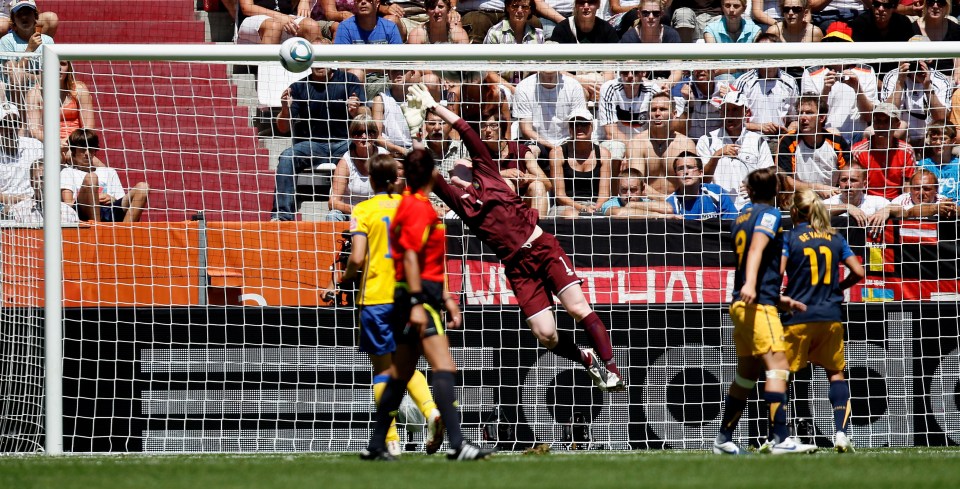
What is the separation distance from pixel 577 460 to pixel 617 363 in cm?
270

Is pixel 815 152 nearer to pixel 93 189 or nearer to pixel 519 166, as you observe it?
pixel 519 166

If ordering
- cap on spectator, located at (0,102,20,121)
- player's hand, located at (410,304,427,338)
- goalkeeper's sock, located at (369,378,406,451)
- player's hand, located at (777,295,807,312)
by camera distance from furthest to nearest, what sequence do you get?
1. cap on spectator, located at (0,102,20,121)
2. player's hand, located at (777,295,807,312)
3. goalkeeper's sock, located at (369,378,406,451)
4. player's hand, located at (410,304,427,338)

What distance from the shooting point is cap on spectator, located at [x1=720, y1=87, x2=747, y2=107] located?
1134 cm

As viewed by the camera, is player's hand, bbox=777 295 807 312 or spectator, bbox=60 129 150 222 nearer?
player's hand, bbox=777 295 807 312

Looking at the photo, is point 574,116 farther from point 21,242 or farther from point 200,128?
point 21,242

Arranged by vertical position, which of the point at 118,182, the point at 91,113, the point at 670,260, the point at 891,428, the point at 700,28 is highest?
the point at 700,28

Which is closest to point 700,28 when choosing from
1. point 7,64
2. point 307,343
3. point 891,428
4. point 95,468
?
point 891,428

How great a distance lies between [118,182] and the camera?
35.1 ft

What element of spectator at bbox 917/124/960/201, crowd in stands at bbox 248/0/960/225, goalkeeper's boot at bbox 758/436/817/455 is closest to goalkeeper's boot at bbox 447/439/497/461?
goalkeeper's boot at bbox 758/436/817/455

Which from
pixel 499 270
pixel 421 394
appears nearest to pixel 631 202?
pixel 499 270

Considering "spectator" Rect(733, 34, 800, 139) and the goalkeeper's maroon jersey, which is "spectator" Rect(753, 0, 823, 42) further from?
the goalkeeper's maroon jersey

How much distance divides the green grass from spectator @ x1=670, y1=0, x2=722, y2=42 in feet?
24.8

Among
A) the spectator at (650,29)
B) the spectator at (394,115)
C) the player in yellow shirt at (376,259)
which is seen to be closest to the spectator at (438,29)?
the spectator at (650,29)

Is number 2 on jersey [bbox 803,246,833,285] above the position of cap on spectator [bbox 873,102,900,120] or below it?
below
